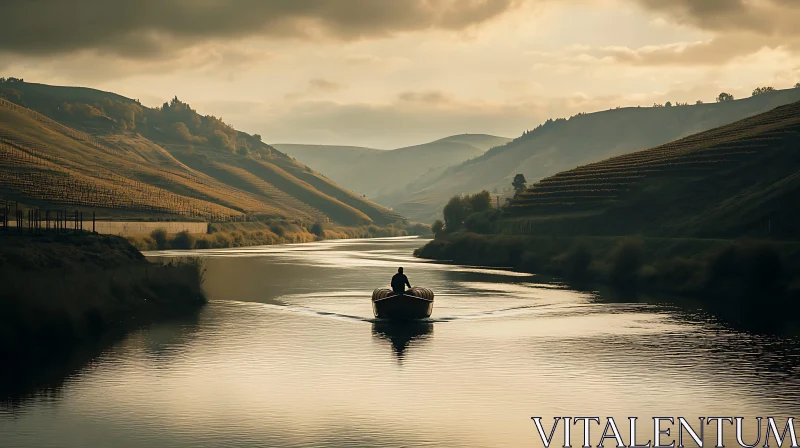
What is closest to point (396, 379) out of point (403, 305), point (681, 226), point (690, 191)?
point (403, 305)

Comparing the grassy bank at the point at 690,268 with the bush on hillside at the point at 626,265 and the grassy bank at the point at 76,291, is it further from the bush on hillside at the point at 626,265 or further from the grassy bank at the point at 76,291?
the grassy bank at the point at 76,291

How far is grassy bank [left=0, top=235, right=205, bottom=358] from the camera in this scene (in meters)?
53.1

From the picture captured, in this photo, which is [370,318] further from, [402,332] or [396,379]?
[396,379]

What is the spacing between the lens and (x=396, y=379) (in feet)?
155

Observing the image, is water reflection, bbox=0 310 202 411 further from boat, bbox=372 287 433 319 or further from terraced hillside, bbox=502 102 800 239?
terraced hillside, bbox=502 102 800 239

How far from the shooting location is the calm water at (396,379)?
35.5 m

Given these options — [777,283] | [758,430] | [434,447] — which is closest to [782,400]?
[758,430]

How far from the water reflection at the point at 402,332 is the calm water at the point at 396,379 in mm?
200

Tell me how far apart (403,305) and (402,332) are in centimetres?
453

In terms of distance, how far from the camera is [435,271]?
135375 mm

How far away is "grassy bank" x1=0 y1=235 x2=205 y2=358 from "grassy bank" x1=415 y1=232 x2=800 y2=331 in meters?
46.7

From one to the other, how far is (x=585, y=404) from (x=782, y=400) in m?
9.08

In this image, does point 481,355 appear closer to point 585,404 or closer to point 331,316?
point 585,404

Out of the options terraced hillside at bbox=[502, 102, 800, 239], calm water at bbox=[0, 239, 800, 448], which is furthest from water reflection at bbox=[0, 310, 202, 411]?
terraced hillside at bbox=[502, 102, 800, 239]
